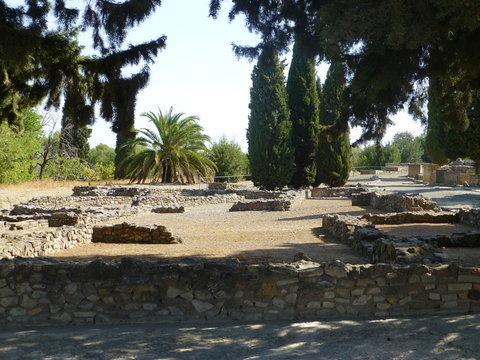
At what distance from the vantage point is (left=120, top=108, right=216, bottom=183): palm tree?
39906 millimetres

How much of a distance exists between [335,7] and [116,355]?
4.72 meters

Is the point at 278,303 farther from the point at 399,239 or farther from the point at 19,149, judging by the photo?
the point at 19,149

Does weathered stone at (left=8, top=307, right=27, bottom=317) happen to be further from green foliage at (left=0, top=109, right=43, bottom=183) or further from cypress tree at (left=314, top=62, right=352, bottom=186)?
green foliage at (left=0, top=109, right=43, bottom=183)

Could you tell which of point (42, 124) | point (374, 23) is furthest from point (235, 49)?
point (42, 124)

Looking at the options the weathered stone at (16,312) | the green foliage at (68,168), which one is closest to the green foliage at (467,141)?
the weathered stone at (16,312)

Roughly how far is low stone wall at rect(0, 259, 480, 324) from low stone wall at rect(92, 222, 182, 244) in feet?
19.0

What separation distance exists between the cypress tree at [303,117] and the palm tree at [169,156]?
9.00 meters

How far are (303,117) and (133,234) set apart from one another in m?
23.9

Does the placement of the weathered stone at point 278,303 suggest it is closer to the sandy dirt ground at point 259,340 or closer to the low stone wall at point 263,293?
the low stone wall at point 263,293

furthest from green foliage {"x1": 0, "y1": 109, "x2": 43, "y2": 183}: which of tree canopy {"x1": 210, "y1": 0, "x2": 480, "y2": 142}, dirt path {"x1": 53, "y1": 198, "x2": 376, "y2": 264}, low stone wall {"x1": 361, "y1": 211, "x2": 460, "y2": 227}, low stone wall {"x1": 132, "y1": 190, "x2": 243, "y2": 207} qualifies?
tree canopy {"x1": 210, "y1": 0, "x2": 480, "y2": 142}

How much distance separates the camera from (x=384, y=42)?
22.8 ft

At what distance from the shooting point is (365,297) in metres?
5.80

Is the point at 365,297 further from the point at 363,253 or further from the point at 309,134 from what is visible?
the point at 309,134

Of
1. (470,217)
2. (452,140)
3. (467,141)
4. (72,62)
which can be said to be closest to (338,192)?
(452,140)
